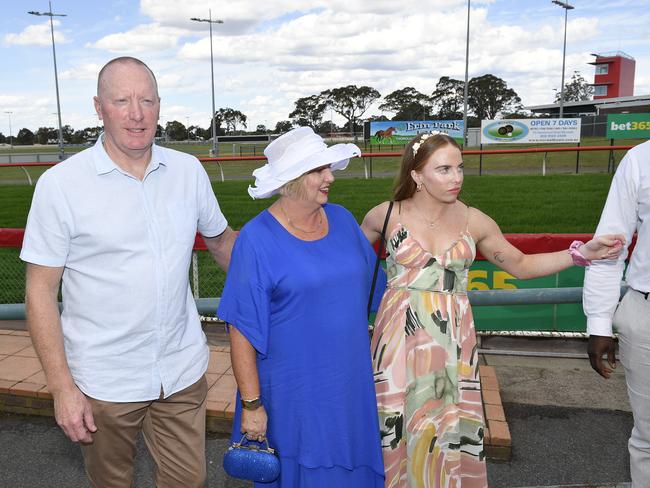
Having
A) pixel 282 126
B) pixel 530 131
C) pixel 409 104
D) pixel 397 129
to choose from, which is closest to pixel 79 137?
pixel 282 126

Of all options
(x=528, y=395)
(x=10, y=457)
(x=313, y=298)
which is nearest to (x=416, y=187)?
(x=313, y=298)

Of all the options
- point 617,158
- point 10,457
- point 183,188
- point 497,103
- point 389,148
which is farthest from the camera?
point 497,103

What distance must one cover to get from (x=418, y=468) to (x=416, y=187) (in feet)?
4.15

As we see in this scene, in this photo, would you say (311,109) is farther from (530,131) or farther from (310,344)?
(310,344)

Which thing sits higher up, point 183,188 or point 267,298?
point 183,188

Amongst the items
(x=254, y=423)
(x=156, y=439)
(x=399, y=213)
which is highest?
(x=399, y=213)

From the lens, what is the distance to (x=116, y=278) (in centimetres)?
233

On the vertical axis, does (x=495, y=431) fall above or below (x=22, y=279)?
above

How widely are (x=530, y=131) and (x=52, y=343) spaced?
3039 centimetres

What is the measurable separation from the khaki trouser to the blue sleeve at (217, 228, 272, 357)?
49cm

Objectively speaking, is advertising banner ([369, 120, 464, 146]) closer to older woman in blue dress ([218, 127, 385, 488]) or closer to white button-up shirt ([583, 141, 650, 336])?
white button-up shirt ([583, 141, 650, 336])

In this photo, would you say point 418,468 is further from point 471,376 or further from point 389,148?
point 389,148

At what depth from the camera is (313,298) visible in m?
2.32

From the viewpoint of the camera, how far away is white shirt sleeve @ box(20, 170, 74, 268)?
7.28 ft
